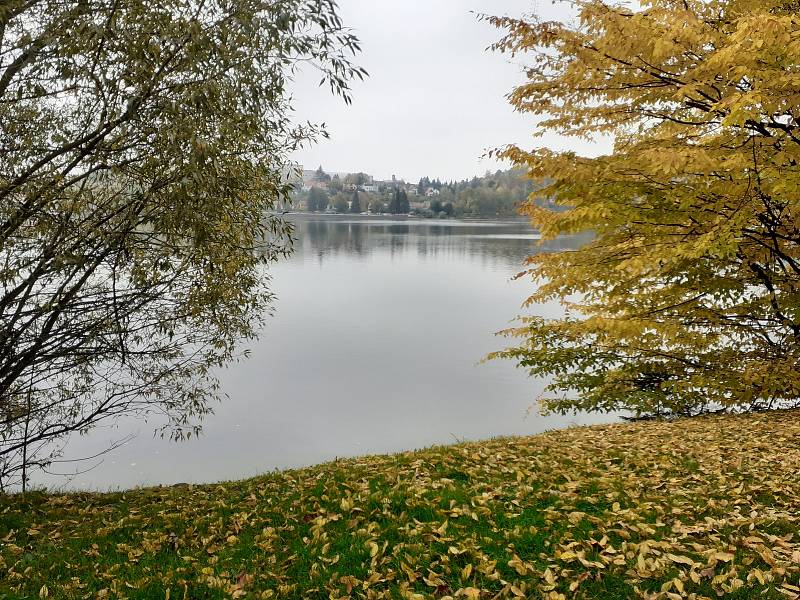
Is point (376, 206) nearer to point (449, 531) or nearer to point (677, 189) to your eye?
point (677, 189)

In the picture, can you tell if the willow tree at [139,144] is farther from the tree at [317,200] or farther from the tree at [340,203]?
the tree at [340,203]

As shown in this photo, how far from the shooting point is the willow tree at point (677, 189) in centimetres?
648

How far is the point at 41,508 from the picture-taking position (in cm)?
620

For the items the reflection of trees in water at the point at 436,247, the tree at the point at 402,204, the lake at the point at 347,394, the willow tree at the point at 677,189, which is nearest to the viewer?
the willow tree at the point at 677,189

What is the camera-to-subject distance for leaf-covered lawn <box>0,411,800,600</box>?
3.80m

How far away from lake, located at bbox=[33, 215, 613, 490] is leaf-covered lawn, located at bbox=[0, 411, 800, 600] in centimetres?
323

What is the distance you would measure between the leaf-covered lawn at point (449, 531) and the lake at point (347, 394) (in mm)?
3227

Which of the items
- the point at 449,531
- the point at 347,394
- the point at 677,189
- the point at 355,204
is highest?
the point at 355,204

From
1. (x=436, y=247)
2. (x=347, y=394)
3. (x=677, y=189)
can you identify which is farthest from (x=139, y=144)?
(x=436, y=247)

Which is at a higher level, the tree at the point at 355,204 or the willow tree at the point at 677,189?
the tree at the point at 355,204

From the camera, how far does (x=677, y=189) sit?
715cm

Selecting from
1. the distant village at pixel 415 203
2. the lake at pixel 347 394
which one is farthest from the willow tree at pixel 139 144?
the distant village at pixel 415 203

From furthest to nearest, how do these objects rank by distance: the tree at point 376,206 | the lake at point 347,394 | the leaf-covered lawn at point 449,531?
the tree at point 376,206 < the lake at point 347,394 < the leaf-covered lawn at point 449,531

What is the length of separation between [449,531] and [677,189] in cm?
544
